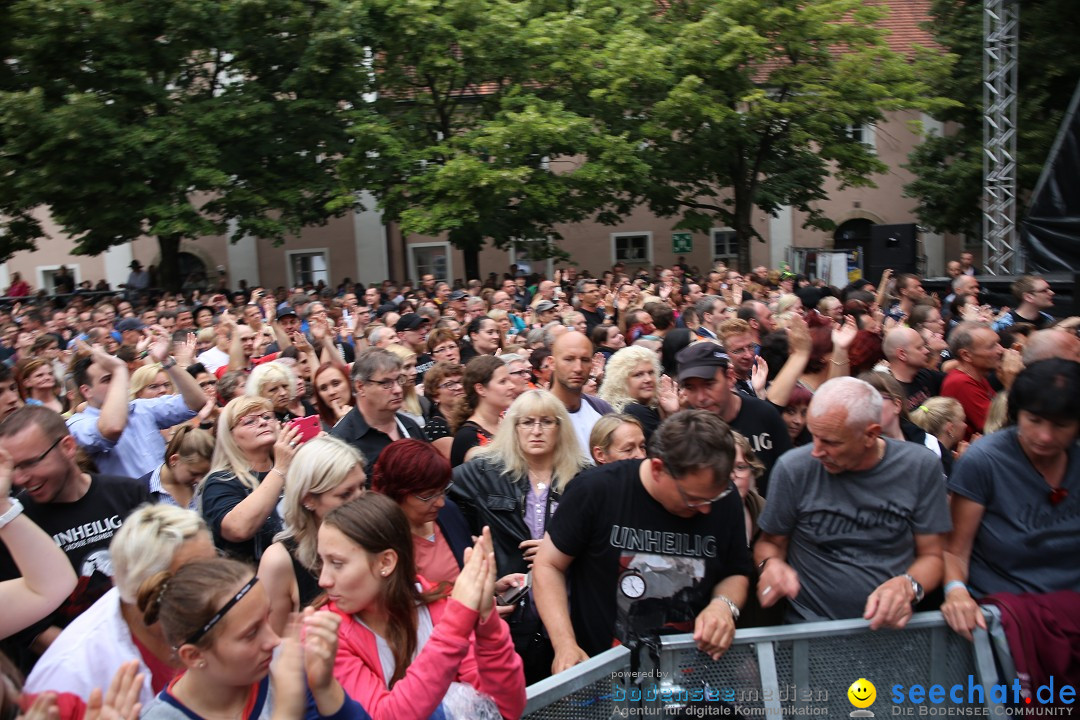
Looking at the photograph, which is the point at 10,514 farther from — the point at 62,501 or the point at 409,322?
the point at 409,322

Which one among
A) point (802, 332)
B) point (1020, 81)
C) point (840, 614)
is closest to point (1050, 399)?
point (840, 614)

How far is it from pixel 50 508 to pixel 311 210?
68.9 feet

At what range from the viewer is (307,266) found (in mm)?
31906

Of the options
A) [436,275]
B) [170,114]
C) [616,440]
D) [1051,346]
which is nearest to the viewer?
[616,440]

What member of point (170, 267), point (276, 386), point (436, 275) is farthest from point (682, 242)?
point (276, 386)

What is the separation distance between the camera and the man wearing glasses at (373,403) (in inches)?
193

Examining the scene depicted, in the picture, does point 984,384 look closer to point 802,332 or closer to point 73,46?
point 802,332

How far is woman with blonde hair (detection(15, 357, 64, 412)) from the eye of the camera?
6152mm

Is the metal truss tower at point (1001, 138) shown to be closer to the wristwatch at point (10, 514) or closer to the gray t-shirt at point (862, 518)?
the gray t-shirt at point (862, 518)

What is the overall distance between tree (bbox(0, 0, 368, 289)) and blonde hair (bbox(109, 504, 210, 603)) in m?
19.5

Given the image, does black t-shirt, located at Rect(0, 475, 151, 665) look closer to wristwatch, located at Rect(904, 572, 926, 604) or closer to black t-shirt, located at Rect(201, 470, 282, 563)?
black t-shirt, located at Rect(201, 470, 282, 563)

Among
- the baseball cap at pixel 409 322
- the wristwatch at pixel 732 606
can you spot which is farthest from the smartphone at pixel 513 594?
the baseball cap at pixel 409 322

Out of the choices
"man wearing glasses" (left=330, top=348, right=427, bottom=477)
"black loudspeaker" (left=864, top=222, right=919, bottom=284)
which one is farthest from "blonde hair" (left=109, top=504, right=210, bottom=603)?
"black loudspeaker" (left=864, top=222, right=919, bottom=284)

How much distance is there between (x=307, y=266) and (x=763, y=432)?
29040 millimetres
